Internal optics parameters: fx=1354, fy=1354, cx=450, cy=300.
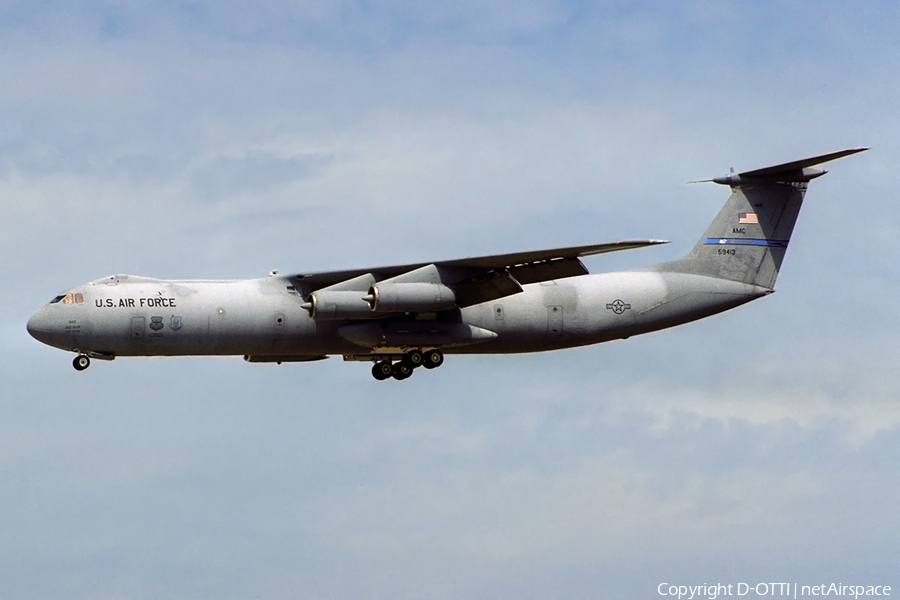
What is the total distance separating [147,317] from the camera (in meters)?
25.7

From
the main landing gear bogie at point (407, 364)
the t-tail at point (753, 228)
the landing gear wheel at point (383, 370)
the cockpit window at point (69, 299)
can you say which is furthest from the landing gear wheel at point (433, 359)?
the cockpit window at point (69, 299)

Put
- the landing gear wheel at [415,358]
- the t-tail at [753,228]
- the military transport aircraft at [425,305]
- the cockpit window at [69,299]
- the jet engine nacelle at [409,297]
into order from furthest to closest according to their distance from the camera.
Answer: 1. the t-tail at [753,228]
2. the landing gear wheel at [415,358]
3. the jet engine nacelle at [409,297]
4. the military transport aircraft at [425,305]
5. the cockpit window at [69,299]

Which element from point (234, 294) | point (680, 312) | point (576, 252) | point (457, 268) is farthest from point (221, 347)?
point (680, 312)

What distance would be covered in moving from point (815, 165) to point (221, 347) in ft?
44.5

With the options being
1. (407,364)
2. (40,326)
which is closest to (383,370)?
(407,364)

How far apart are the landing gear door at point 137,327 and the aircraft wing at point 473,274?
3061 millimetres

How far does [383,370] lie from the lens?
28562 millimetres

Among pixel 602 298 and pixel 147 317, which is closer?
pixel 147 317

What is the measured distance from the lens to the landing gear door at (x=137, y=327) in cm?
2562

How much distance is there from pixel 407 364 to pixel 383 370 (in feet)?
2.21

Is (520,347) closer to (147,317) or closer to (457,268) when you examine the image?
(457,268)

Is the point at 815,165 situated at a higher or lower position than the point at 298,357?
higher

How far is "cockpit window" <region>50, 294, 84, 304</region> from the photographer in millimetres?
25547

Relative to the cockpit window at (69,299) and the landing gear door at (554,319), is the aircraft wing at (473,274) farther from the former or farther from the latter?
the cockpit window at (69,299)
